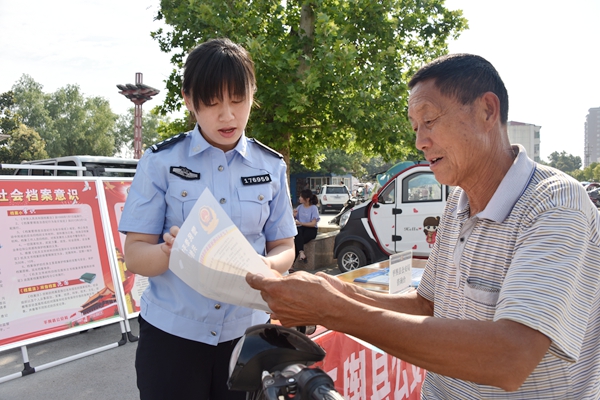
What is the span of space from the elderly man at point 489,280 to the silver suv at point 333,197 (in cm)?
2749

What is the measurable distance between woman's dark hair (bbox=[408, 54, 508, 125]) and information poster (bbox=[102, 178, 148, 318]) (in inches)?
177

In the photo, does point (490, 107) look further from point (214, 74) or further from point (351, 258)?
point (351, 258)

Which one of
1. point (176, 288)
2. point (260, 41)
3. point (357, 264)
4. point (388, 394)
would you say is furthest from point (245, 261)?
point (357, 264)

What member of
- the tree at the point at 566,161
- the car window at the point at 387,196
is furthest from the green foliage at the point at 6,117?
the tree at the point at 566,161

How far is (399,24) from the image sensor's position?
9266 millimetres

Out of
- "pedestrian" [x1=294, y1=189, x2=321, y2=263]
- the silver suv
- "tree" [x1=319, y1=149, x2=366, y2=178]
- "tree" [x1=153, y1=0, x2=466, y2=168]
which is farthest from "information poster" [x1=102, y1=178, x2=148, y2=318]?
"tree" [x1=319, y1=149, x2=366, y2=178]

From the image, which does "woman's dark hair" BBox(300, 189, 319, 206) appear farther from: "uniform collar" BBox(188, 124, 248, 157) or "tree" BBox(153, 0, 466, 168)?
"uniform collar" BBox(188, 124, 248, 157)

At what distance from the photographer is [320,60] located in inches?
294

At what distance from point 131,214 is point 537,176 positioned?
1.25 m

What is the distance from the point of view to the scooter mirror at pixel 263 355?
3.39 feet

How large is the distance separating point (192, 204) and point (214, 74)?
439mm

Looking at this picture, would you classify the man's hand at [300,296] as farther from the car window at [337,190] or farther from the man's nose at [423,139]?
the car window at [337,190]

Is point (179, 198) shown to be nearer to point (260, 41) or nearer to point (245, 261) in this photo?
point (245, 261)

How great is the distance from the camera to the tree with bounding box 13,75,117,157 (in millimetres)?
41944
